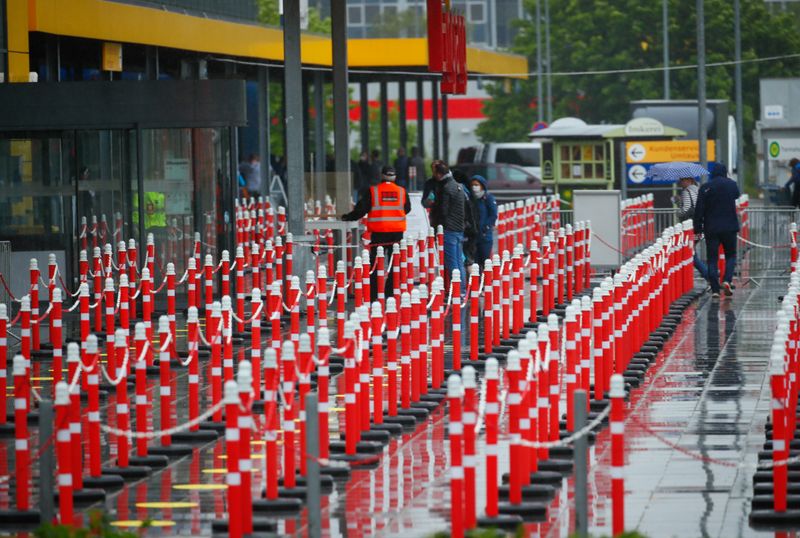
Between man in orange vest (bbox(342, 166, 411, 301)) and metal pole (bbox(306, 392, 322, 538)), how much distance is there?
14199 millimetres

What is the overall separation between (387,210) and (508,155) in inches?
1452

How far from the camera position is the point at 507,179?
58.9 meters

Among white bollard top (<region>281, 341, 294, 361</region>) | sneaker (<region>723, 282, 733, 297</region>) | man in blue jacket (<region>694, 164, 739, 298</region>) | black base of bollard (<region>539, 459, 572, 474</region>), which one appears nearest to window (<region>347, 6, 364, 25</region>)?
sneaker (<region>723, 282, 733, 297</region>)

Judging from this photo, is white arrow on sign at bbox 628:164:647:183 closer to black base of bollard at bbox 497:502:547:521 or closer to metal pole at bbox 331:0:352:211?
metal pole at bbox 331:0:352:211

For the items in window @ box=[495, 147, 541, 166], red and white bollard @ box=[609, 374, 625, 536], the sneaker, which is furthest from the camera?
window @ box=[495, 147, 541, 166]

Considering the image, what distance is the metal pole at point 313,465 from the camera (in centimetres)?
1134

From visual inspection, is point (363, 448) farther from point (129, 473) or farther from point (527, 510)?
point (527, 510)

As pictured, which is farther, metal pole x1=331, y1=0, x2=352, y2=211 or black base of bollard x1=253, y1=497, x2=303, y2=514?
metal pole x1=331, y1=0, x2=352, y2=211

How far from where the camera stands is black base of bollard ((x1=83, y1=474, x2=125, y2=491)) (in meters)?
13.8

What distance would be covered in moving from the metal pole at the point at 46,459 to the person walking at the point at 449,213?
14.7 m

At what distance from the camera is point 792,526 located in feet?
40.0

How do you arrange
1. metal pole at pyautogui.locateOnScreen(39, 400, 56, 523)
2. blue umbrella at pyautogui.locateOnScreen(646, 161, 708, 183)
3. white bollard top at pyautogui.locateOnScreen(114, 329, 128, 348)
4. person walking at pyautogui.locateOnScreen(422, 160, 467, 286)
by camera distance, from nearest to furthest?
1. metal pole at pyautogui.locateOnScreen(39, 400, 56, 523)
2. white bollard top at pyautogui.locateOnScreen(114, 329, 128, 348)
3. person walking at pyautogui.locateOnScreen(422, 160, 467, 286)
4. blue umbrella at pyautogui.locateOnScreen(646, 161, 708, 183)

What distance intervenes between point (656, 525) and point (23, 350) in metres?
9.66

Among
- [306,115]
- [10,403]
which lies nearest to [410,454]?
[10,403]
